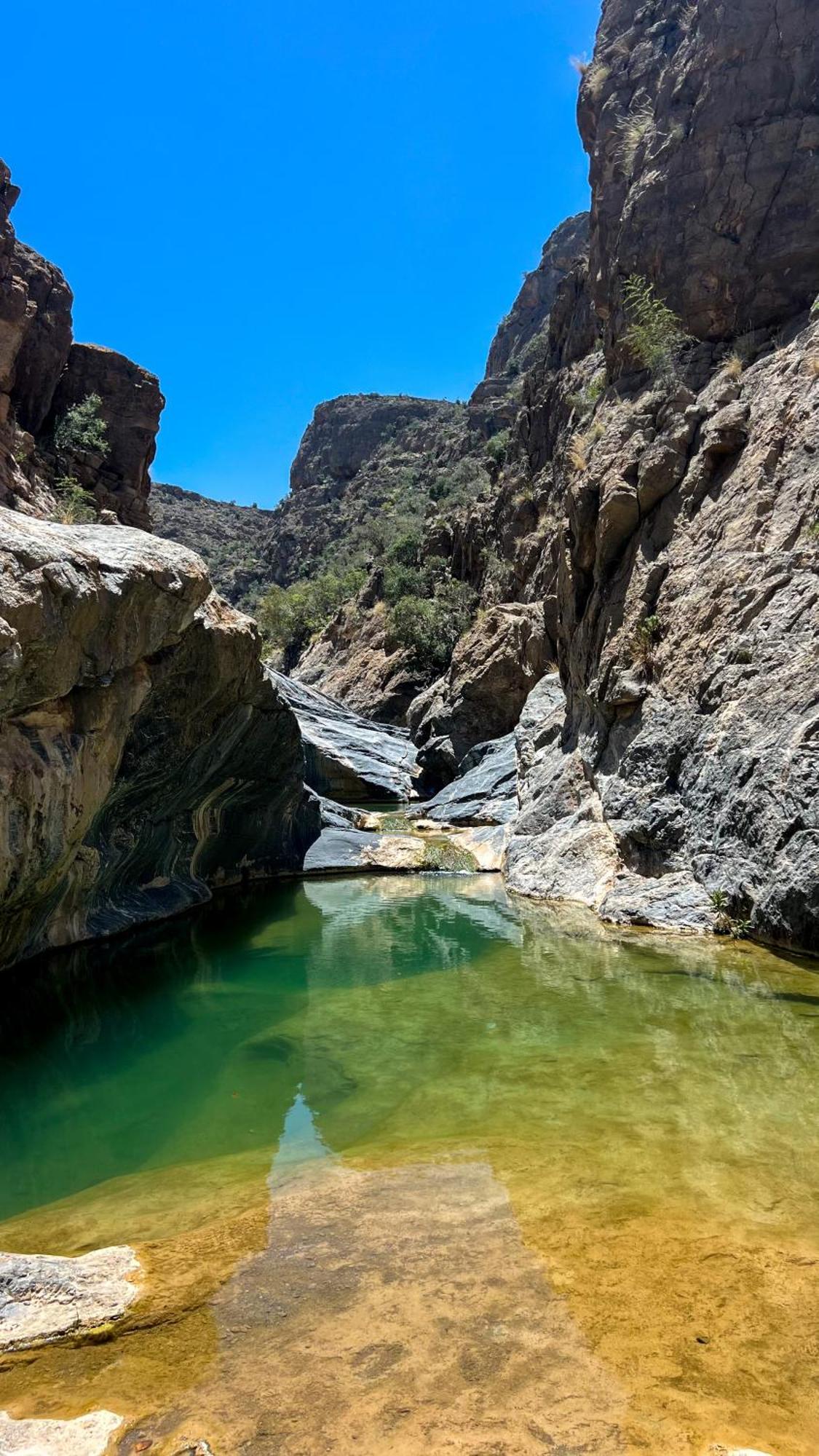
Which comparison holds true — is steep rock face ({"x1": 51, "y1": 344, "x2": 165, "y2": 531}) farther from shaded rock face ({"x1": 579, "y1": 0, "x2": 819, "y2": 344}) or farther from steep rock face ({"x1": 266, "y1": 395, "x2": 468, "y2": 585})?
steep rock face ({"x1": 266, "y1": 395, "x2": 468, "y2": 585})

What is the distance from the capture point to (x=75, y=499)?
20.5 metres

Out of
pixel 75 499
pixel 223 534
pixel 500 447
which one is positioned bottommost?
pixel 75 499

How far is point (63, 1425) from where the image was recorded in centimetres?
236

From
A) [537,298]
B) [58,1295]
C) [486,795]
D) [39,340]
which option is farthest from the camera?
[537,298]

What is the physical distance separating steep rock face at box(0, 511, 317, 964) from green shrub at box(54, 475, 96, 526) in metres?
8.53

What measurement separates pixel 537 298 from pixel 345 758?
71098mm

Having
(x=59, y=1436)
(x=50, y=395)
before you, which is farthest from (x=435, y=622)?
(x=59, y=1436)

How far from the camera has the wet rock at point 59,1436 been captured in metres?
2.24

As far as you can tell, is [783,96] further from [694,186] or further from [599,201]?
[599,201]

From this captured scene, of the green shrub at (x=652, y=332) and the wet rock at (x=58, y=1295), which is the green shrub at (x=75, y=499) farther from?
the wet rock at (x=58, y=1295)

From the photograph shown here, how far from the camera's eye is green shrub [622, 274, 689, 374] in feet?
49.0

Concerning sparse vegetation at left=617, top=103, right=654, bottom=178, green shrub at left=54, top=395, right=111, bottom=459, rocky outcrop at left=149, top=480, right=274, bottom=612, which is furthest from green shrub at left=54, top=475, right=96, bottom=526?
rocky outcrop at left=149, top=480, right=274, bottom=612

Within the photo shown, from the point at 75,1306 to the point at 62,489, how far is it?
72.4 feet

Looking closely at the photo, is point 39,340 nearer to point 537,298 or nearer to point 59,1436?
point 59,1436
